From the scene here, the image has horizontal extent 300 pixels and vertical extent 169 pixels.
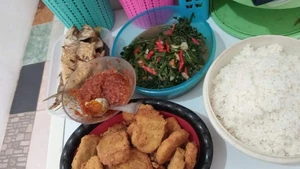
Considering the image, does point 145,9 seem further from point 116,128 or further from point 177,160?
point 177,160

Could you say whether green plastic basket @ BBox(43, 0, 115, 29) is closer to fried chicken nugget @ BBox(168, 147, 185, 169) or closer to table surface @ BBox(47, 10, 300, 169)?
table surface @ BBox(47, 10, 300, 169)

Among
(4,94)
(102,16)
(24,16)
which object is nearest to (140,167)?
(102,16)

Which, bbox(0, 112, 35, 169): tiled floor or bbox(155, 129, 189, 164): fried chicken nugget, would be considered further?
bbox(0, 112, 35, 169): tiled floor

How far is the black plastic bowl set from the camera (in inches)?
28.0

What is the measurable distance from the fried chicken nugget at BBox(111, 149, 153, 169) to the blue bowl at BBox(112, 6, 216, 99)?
0.55 ft

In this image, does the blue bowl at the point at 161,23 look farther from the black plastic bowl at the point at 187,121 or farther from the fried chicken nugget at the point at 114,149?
the fried chicken nugget at the point at 114,149

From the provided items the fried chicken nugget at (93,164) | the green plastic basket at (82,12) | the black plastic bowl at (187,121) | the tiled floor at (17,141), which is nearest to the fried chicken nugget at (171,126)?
the black plastic bowl at (187,121)

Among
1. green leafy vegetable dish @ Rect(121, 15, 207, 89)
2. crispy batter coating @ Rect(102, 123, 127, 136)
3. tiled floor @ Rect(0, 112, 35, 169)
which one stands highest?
green leafy vegetable dish @ Rect(121, 15, 207, 89)

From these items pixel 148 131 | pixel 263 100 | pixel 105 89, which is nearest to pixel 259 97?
pixel 263 100

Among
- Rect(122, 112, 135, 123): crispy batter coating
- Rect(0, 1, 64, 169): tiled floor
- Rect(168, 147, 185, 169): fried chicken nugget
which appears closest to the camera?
Rect(168, 147, 185, 169): fried chicken nugget

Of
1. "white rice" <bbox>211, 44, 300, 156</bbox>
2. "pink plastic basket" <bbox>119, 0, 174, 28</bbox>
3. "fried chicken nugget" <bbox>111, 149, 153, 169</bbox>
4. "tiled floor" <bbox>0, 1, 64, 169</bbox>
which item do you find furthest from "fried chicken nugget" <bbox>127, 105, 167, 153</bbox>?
"tiled floor" <bbox>0, 1, 64, 169</bbox>

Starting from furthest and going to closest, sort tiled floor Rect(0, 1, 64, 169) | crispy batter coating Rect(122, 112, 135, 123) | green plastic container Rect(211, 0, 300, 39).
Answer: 1. tiled floor Rect(0, 1, 64, 169)
2. green plastic container Rect(211, 0, 300, 39)
3. crispy batter coating Rect(122, 112, 135, 123)

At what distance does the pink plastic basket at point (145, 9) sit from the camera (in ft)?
3.18

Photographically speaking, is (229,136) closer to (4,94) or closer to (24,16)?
(4,94)
